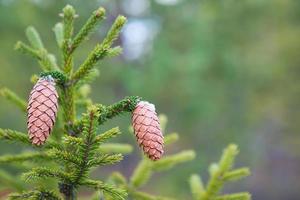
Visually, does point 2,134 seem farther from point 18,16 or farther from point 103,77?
point 103,77

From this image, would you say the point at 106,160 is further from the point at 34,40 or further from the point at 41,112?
the point at 34,40

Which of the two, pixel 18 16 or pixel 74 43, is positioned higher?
pixel 18 16

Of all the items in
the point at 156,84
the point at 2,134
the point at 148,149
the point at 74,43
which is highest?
the point at 156,84

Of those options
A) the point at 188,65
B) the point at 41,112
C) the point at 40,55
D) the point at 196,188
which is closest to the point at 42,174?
the point at 41,112

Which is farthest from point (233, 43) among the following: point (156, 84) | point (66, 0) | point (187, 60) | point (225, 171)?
point (225, 171)

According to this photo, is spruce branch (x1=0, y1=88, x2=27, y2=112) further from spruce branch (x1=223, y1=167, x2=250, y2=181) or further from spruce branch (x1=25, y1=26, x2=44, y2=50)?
spruce branch (x1=223, y1=167, x2=250, y2=181)

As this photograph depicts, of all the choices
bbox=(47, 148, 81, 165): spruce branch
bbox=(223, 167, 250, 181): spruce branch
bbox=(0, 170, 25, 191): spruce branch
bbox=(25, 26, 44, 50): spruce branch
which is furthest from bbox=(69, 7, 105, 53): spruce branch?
bbox=(0, 170, 25, 191): spruce branch
